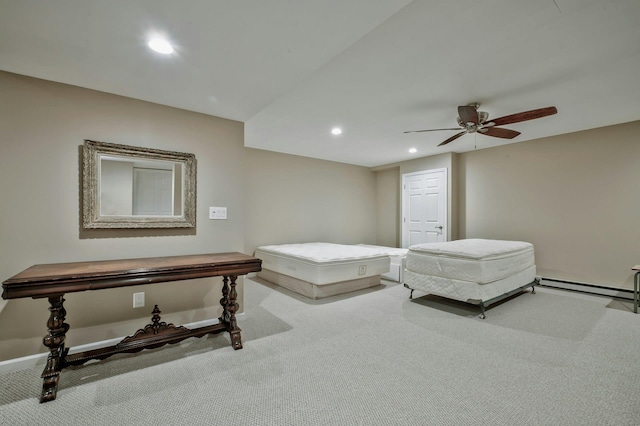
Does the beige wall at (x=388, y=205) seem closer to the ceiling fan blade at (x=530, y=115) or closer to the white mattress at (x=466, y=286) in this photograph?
the white mattress at (x=466, y=286)

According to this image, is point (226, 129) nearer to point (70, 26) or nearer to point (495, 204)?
point (70, 26)

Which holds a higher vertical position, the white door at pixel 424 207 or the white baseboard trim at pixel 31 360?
the white door at pixel 424 207

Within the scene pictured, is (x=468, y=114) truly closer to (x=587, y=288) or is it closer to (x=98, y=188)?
(x=587, y=288)

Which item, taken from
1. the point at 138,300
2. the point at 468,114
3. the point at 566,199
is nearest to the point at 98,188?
the point at 138,300

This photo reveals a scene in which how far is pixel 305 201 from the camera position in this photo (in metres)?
5.97

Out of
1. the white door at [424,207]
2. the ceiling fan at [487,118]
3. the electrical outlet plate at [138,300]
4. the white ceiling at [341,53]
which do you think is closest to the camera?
the white ceiling at [341,53]

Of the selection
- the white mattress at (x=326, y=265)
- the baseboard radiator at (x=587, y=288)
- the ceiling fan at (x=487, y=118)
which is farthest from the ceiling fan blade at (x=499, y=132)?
the baseboard radiator at (x=587, y=288)

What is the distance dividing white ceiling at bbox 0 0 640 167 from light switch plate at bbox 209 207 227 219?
101cm

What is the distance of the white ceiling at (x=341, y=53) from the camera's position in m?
1.56

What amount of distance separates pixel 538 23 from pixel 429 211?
4.24 m

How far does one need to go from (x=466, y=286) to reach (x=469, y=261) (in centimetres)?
28

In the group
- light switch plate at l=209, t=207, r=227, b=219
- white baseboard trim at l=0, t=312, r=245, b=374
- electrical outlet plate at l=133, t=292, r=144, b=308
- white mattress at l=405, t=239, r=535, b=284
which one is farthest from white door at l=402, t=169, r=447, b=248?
white baseboard trim at l=0, t=312, r=245, b=374

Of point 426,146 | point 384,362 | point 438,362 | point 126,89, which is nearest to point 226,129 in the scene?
point 126,89

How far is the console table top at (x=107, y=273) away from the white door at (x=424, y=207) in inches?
171
